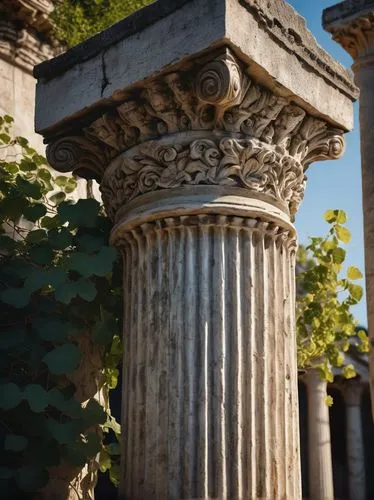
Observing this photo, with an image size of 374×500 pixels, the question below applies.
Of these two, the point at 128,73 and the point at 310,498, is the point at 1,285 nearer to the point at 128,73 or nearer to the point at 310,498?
the point at 128,73

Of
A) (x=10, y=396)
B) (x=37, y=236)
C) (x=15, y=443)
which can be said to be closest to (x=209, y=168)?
(x=37, y=236)

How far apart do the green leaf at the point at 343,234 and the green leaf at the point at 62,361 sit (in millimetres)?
3187

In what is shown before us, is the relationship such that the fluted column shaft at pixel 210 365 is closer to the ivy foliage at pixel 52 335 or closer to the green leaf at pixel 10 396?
the ivy foliage at pixel 52 335

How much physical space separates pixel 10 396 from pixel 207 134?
151 centimetres

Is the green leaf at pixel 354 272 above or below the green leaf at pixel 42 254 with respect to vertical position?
above

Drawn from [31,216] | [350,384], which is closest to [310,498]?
[350,384]

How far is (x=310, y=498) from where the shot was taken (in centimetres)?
1577

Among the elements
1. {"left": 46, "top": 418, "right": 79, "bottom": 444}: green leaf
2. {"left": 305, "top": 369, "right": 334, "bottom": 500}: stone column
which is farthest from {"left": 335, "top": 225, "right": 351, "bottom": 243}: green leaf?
{"left": 305, "top": 369, "right": 334, "bottom": 500}: stone column

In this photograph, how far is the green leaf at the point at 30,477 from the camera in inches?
161

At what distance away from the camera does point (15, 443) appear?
406cm

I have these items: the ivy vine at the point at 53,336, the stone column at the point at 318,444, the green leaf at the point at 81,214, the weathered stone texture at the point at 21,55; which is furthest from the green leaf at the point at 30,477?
the stone column at the point at 318,444

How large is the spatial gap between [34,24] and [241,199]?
381 centimetres

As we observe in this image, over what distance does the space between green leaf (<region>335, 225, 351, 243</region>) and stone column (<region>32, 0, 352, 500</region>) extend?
2.55 m

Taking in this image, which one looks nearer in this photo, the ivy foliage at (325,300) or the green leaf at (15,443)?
the green leaf at (15,443)
